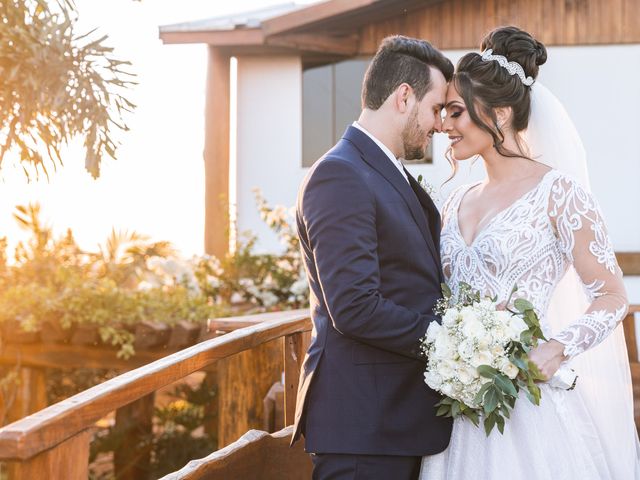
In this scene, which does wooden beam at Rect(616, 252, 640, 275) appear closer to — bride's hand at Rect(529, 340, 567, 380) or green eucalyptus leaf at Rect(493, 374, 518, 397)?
bride's hand at Rect(529, 340, 567, 380)

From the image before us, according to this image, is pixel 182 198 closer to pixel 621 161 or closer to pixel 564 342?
pixel 621 161

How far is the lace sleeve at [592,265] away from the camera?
289cm

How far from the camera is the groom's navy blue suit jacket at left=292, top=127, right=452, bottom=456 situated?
246 centimetres

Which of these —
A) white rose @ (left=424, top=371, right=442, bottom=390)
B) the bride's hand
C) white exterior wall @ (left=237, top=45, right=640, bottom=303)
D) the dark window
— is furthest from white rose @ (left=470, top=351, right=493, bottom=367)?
the dark window

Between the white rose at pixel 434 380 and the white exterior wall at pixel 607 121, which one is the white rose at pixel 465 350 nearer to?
the white rose at pixel 434 380

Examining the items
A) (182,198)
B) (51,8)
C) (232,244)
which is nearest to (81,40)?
(51,8)

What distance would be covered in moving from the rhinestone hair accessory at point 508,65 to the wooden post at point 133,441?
698cm

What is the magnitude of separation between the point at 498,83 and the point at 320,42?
7302 mm

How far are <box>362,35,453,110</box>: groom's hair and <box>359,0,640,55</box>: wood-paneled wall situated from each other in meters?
7.14

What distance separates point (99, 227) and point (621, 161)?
19.4 ft

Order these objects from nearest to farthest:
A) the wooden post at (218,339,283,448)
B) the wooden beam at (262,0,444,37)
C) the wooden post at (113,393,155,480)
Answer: the wooden post at (218,339,283,448), the wooden post at (113,393,155,480), the wooden beam at (262,0,444,37)

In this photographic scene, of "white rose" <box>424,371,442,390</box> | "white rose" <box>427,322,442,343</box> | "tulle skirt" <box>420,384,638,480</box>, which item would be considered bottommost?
"tulle skirt" <box>420,384,638,480</box>

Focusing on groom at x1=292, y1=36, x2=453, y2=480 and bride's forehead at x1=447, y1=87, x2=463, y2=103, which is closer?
groom at x1=292, y1=36, x2=453, y2=480

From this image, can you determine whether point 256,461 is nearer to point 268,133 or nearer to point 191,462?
point 191,462
